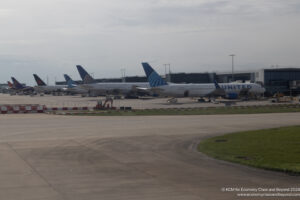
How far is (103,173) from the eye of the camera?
16.0 metres

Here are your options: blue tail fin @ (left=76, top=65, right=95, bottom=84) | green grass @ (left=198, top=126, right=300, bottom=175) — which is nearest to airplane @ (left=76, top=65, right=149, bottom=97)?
blue tail fin @ (left=76, top=65, right=95, bottom=84)

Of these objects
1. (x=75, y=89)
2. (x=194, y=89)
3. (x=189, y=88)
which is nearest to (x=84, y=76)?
(x=75, y=89)

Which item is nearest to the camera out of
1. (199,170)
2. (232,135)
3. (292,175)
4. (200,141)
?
(292,175)

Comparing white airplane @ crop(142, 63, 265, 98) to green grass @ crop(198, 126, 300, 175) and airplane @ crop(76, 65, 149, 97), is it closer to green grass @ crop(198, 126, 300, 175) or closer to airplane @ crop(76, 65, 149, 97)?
airplane @ crop(76, 65, 149, 97)

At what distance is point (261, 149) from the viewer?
838 inches

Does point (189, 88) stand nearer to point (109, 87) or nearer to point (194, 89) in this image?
point (194, 89)

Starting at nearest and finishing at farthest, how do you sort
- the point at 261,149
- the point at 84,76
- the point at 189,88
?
the point at 261,149, the point at 189,88, the point at 84,76

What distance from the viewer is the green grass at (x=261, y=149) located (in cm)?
1742

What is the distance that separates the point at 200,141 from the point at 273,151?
5721 millimetres

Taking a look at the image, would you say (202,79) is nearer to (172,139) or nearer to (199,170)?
(172,139)

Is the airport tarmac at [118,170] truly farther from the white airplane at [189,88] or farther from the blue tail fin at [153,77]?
the blue tail fin at [153,77]

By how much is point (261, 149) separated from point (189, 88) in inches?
2424

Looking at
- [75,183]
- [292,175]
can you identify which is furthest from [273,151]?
[75,183]

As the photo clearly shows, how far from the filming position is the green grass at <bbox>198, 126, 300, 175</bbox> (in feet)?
57.2
